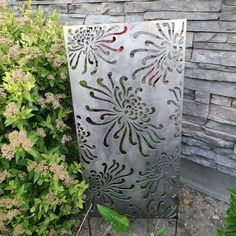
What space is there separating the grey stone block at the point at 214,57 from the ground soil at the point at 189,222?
997 millimetres

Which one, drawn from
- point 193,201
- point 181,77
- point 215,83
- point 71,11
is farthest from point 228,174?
point 71,11

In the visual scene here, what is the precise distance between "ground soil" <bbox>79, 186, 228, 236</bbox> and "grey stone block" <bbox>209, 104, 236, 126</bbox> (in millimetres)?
639

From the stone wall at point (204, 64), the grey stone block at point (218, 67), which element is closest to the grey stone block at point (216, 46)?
the stone wall at point (204, 64)

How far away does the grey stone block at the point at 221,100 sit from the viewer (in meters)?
2.00

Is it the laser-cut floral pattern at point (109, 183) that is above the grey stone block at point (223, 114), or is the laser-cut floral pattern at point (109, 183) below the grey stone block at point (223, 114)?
below

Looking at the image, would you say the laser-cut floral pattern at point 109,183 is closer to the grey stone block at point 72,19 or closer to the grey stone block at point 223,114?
the grey stone block at point 223,114

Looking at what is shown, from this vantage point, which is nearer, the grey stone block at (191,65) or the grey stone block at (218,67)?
the grey stone block at (218,67)

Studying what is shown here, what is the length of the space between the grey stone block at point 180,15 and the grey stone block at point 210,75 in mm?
318

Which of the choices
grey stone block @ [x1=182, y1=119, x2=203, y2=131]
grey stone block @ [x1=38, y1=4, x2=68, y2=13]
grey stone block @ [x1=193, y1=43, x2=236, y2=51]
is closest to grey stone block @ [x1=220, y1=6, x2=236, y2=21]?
grey stone block @ [x1=193, y1=43, x2=236, y2=51]

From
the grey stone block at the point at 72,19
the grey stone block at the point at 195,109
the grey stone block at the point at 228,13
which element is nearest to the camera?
the grey stone block at the point at 228,13

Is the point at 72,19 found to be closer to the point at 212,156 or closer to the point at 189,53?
the point at 189,53

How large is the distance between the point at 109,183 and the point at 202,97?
0.81 m

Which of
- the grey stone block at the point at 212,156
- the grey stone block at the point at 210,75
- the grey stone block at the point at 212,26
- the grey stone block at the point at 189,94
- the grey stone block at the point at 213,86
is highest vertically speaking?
the grey stone block at the point at 212,26

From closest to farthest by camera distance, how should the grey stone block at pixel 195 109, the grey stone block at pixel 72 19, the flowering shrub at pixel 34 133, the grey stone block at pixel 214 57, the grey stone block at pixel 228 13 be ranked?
1. the flowering shrub at pixel 34 133
2. the grey stone block at pixel 228 13
3. the grey stone block at pixel 214 57
4. the grey stone block at pixel 195 109
5. the grey stone block at pixel 72 19
